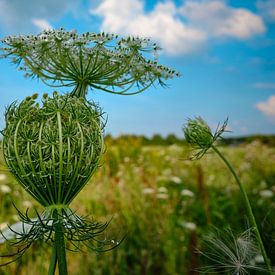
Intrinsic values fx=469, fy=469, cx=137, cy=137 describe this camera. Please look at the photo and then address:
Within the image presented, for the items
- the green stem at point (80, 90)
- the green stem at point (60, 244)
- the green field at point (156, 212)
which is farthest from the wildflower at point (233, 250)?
the green stem at point (80, 90)

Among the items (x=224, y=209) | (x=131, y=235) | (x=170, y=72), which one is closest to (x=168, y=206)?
(x=131, y=235)

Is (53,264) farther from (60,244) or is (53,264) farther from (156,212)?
(156,212)

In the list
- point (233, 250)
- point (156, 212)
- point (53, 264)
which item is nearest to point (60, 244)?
point (53, 264)

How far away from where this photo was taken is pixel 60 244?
6.69 ft

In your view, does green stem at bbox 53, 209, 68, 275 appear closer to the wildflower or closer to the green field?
the wildflower

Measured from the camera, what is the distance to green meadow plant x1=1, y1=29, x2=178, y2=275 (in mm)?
1984

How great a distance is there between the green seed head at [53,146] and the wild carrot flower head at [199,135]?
52 centimetres

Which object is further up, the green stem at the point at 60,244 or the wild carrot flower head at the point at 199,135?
the wild carrot flower head at the point at 199,135

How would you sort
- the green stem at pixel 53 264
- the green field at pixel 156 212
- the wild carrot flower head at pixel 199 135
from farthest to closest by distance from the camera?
the green field at pixel 156 212
the wild carrot flower head at pixel 199 135
the green stem at pixel 53 264

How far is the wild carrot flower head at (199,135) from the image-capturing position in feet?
7.71

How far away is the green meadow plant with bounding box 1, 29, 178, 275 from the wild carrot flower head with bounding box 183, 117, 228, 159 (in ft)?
1.14

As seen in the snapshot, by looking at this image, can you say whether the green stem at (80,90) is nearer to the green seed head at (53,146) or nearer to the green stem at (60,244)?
the green seed head at (53,146)

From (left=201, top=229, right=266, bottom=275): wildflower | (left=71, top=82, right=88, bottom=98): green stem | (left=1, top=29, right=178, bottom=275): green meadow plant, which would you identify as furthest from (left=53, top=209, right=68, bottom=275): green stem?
(left=201, top=229, right=266, bottom=275): wildflower

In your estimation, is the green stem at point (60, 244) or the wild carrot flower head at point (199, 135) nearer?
the green stem at point (60, 244)
